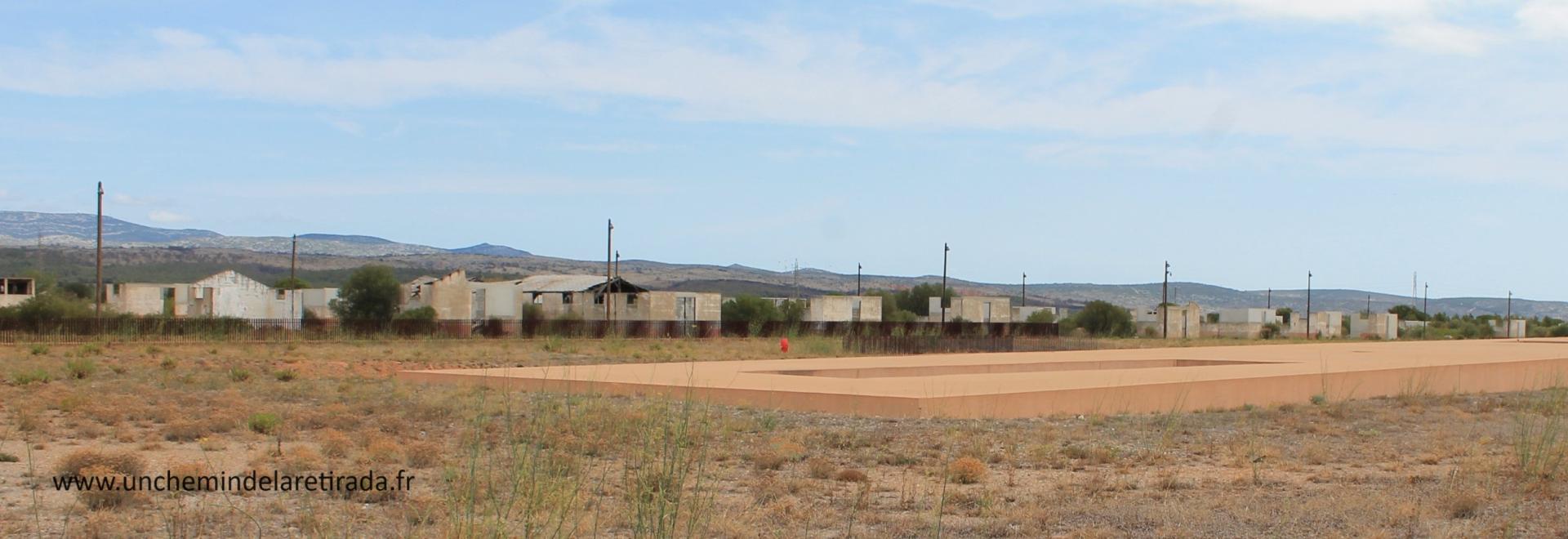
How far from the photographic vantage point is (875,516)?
8.53 m

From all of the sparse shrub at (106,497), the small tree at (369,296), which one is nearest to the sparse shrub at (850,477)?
the sparse shrub at (106,497)

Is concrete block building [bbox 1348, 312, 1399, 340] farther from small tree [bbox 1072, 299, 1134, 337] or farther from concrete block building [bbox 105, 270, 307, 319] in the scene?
concrete block building [bbox 105, 270, 307, 319]

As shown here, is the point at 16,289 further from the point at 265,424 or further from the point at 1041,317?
the point at 265,424

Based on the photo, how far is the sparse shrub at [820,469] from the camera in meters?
10.4

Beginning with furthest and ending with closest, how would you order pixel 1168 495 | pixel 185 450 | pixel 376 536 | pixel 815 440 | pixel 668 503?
1. pixel 815 440
2. pixel 185 450
3. pixel 1168 495
4. pixel 376 536
5. pixel 668 503

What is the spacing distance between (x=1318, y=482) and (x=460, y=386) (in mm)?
12560

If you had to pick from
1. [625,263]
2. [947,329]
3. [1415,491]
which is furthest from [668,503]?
[625,263]

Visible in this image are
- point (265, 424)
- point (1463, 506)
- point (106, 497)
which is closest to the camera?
point (106, 497)

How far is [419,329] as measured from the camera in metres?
46.1

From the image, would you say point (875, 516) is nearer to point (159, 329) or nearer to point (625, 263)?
point (159, 329)

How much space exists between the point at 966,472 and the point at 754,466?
5.69 ft

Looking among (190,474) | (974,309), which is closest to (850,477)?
(190,474)

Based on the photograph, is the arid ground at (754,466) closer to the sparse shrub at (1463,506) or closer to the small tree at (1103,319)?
the sparse shrub at (1463,506)

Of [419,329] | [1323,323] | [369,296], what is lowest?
[419,329]
